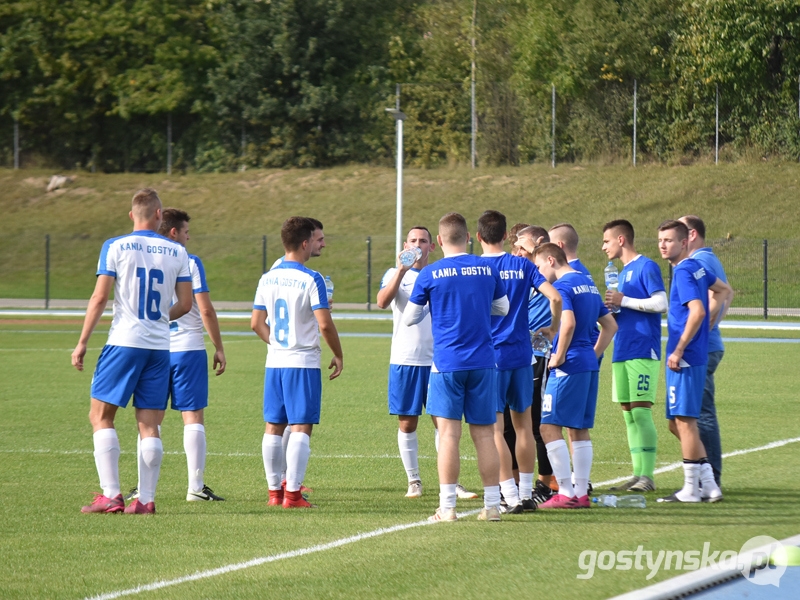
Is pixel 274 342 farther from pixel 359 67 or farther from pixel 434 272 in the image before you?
pixel 359 67

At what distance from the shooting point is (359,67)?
5072 cm

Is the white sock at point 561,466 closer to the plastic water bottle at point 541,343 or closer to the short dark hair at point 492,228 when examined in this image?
the plastic water bottle at point 541,343

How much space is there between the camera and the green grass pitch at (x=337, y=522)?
5523 millimetres

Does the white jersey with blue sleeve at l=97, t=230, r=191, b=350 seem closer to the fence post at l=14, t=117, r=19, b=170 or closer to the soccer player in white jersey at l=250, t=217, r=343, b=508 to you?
the soccer player in white jersey at l=250, t=217, r=343, b=508

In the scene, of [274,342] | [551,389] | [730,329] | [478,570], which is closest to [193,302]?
[274,342]

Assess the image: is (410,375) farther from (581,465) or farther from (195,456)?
(195,456)

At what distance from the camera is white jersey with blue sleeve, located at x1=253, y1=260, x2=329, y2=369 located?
7.63 m

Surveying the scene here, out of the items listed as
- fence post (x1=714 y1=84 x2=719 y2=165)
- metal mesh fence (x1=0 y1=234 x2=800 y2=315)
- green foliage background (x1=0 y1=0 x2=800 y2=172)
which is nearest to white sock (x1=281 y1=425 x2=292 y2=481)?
metal mesh fence (x1=0 y1=234 x2=800 y2=315)

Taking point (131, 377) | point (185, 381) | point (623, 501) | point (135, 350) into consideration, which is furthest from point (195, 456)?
point (623, 501)

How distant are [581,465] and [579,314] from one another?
1085 millimetres

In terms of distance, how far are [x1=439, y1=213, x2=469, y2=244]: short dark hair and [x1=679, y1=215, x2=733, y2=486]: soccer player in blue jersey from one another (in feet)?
7.14

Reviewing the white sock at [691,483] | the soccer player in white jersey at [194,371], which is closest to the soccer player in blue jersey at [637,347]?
the white sock at [691,483]

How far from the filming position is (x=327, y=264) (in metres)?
37.6

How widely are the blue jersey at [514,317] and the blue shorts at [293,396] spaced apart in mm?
1316
